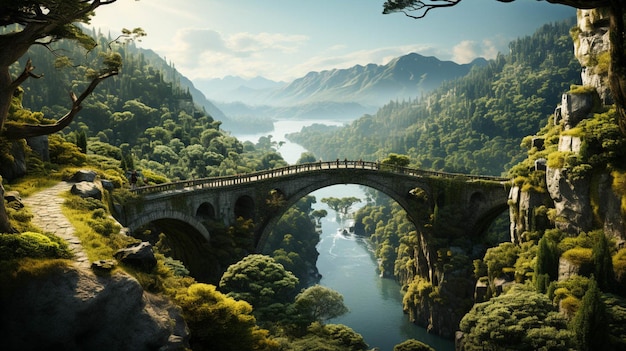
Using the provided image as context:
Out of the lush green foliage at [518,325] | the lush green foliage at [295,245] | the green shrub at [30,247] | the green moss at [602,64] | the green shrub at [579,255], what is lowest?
the lush green foliage at [295,245]

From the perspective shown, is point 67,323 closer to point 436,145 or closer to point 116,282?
point 116,282

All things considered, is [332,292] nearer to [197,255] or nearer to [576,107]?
[197,255]

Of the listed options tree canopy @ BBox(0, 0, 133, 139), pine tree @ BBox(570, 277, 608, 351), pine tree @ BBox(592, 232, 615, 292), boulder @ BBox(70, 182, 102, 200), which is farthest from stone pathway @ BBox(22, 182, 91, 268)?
pine tree @ BBox(592, 232, 615, 292)

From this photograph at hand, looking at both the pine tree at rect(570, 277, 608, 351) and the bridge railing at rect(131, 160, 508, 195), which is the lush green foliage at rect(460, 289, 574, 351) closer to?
the pine tree at rect(570, 277, 608, 351)

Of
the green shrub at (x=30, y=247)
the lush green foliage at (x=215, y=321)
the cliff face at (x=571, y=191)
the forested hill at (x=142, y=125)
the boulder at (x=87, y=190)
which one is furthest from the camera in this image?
the forested hill at (x=142, y=125)

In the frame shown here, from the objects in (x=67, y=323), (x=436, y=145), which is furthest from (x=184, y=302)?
(x=436, y=145)

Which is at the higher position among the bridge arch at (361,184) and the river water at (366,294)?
the bridge arch at (361,184)

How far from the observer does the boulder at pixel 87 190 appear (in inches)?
1000

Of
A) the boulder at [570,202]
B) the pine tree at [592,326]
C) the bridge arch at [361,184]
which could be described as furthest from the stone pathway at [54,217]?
the boulder at [570,202]

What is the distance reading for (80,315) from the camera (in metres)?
15.1

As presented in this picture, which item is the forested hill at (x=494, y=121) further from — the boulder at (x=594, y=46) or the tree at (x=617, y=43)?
the tree at (x=617, y=43)

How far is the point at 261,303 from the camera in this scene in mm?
31984

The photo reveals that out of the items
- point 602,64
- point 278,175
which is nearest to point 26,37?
point 278,175

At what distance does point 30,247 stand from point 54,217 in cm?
524
